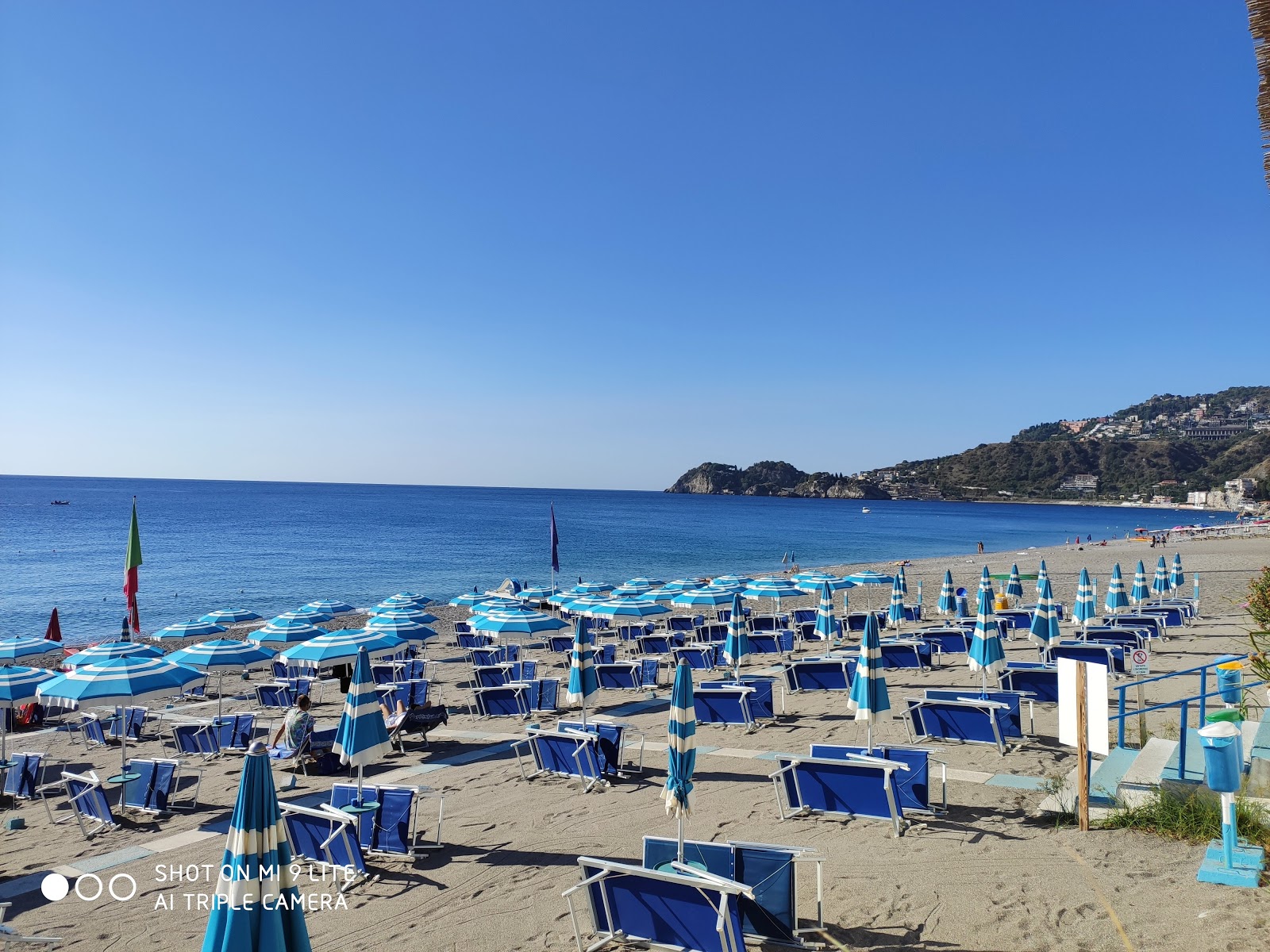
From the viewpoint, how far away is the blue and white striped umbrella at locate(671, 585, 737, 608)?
1766 cm

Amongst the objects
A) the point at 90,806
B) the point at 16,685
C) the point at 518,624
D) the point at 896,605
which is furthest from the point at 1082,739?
the point at 896,605

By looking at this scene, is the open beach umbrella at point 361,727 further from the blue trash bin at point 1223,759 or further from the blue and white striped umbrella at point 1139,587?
the blue and white striped umbrella at point 1139,587

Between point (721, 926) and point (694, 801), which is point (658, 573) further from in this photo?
point (721, 926)

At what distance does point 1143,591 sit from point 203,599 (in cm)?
3978

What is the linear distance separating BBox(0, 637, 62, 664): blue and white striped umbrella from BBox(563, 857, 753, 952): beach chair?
1243 centimetres

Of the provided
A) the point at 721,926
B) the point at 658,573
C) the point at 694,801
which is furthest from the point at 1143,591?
the point at 658,573

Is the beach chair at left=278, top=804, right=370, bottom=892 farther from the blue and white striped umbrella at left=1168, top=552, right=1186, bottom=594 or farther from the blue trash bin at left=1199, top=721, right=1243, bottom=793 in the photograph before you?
the blue and white striped umbrella at left=1168, top=552, right=1186, bottom=594

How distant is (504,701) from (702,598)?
20.7ft

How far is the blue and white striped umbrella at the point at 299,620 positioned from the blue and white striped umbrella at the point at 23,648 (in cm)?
345

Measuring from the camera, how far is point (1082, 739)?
6.36 m

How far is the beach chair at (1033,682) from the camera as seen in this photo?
11070 millimetres

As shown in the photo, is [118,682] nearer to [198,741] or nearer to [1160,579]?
[198,741]

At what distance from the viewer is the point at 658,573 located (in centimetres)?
5153

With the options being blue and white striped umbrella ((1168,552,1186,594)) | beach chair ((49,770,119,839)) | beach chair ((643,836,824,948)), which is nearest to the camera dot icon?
beach chair ((49,770,119,839))
